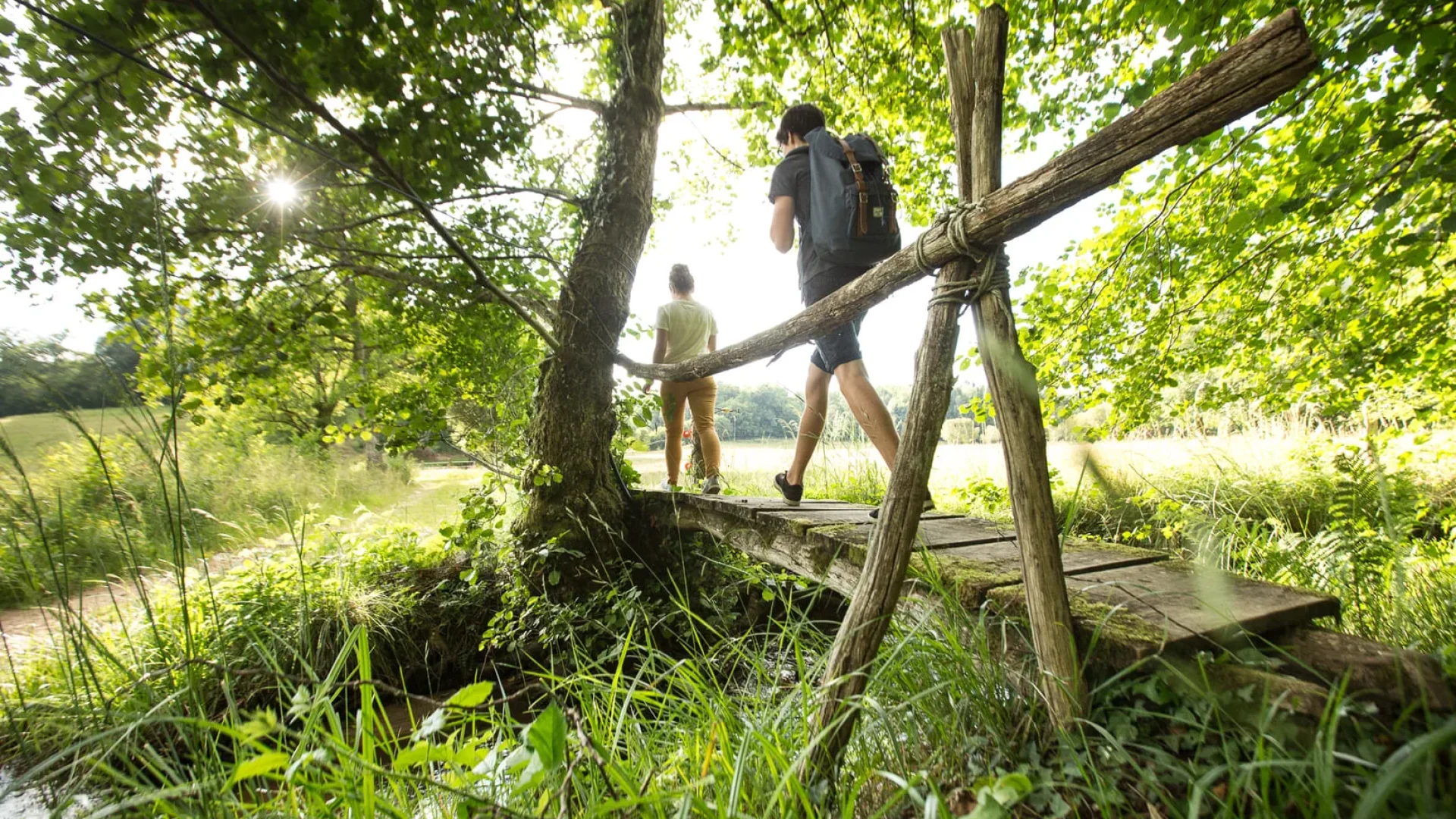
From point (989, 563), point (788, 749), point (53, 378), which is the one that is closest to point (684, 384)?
point (989, 563)

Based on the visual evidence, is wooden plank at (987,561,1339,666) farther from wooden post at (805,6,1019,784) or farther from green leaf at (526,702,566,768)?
green leaf at (526,702,566,768)

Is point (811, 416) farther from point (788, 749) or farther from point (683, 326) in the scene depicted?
point (788, 749)

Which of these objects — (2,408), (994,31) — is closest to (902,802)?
(994,31)

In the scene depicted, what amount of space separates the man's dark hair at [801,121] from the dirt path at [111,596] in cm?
275

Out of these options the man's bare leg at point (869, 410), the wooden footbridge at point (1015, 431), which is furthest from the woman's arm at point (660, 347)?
the wooden footbridge at point (1015, 431)

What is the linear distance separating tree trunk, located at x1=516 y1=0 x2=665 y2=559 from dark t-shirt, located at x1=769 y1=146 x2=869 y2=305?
1629 millimetres

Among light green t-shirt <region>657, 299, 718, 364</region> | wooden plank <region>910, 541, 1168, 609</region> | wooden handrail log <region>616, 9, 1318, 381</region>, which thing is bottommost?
wooden plank <region>910, 541, 1168, 609</region>

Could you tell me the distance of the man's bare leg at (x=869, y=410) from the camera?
7.93 ft

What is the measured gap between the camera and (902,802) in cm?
122

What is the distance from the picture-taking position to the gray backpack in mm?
2156

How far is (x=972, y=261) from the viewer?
1361 millimetres

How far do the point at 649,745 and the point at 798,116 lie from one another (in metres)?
2.78

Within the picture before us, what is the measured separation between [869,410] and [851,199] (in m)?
0.93

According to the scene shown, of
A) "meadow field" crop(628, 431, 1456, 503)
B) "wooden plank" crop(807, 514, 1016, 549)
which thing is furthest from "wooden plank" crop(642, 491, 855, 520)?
"meadow field" crop(628, 431, 1456, 503)
